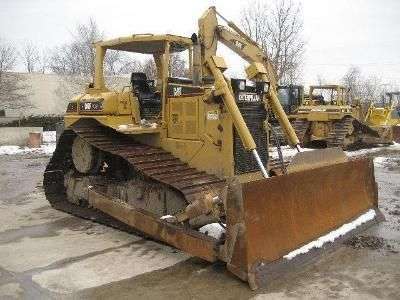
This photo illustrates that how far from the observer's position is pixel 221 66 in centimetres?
602

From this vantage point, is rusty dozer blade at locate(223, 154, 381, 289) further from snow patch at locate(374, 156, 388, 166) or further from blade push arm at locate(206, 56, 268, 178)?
snow patch at locate(374, 156, 388, 166)

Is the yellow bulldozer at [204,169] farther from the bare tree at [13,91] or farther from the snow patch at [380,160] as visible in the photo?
the bare tree at [13,91]

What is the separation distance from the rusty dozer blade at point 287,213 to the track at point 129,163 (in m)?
0.74

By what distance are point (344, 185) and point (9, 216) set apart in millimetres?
5077

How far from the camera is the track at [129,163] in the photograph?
5867mm

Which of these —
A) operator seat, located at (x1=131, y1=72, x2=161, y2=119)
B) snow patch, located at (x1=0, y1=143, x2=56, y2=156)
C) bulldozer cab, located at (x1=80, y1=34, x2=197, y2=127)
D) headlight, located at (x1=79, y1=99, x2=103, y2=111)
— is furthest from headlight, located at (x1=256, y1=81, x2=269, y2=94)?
snow patch, located at (x1=0, y1=143, x2=56, y2=156)

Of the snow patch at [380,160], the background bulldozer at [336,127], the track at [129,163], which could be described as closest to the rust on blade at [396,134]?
the background bulldozer at [336,127]

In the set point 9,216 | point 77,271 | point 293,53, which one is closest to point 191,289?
point 77,271

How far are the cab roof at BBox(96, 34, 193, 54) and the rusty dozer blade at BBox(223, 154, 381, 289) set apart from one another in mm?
2463

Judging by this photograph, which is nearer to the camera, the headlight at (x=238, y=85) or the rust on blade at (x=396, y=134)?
the headlight at (x=238, y=85)

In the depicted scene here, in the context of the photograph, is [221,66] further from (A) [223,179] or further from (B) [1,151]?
(B) [1,151]

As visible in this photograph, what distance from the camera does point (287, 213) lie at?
505cm

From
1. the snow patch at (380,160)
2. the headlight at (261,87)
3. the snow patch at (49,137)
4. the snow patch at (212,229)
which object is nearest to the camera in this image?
the snow patch at (212,229)

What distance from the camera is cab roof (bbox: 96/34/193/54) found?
6.80 m
